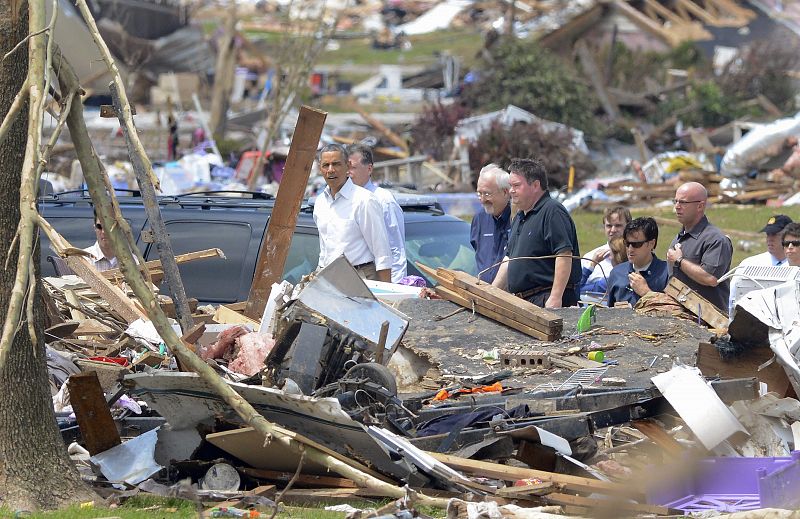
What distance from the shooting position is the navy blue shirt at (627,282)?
9273mm

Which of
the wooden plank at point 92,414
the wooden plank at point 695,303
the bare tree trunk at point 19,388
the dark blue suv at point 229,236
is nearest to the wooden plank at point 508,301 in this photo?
the wooden plank at point 695,303

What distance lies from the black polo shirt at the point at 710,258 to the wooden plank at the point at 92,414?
4.60 meters

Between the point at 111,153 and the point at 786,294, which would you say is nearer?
the point at 786,294

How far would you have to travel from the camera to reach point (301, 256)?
1005 centimetres

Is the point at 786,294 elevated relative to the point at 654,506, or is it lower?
elevated

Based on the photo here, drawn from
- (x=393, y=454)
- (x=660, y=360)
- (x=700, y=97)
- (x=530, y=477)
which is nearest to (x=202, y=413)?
(x=393, y=454)

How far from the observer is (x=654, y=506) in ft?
19.4

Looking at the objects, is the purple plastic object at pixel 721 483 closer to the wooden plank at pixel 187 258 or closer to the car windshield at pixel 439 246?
the car windshield at pixel 439 246

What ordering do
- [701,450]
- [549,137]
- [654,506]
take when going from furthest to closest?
[549,137], [701,450], [654,506]

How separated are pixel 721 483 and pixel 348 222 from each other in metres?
4.06

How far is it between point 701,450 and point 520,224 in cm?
299

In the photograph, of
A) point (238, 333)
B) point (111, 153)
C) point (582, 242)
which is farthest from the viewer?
point (111, 153)

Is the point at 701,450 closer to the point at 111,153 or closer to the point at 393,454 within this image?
the point at 393,454

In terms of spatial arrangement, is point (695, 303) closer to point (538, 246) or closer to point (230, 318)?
point (538, 246)
